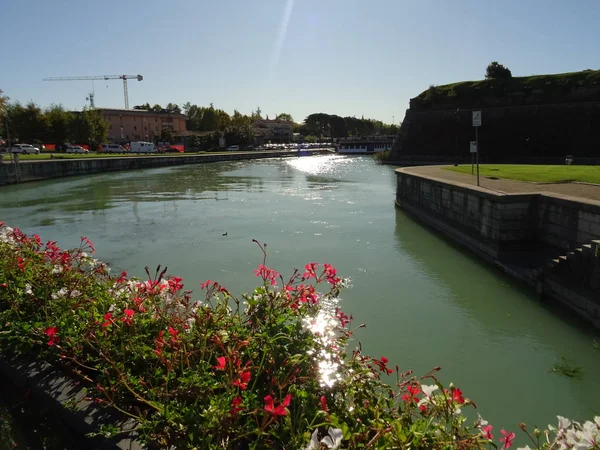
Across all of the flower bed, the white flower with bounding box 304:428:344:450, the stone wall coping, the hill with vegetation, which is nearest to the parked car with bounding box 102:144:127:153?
the hill with vegetation

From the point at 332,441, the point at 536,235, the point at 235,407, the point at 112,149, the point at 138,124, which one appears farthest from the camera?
the point at 138,124

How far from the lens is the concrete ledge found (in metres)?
2.40

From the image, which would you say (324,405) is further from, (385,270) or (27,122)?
(27,122)

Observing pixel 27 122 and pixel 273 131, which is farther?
pixel 273 131

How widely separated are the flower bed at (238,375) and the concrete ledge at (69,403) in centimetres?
6

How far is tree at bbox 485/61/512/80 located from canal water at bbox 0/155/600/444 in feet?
120

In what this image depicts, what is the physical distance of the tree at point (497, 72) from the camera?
5243cm

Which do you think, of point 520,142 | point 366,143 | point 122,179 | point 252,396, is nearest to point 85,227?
point 252,396

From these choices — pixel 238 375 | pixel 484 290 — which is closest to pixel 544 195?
pixel 484 290

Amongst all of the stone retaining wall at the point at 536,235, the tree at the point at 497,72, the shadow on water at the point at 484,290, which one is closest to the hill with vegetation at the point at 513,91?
the tree at the point at 497,72

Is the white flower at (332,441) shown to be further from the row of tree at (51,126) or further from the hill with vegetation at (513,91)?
the row of tree at (51,126)

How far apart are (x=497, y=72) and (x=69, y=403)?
60518 millimetres

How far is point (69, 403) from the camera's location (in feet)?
8.82

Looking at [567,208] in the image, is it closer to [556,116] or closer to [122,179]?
[122,179]
